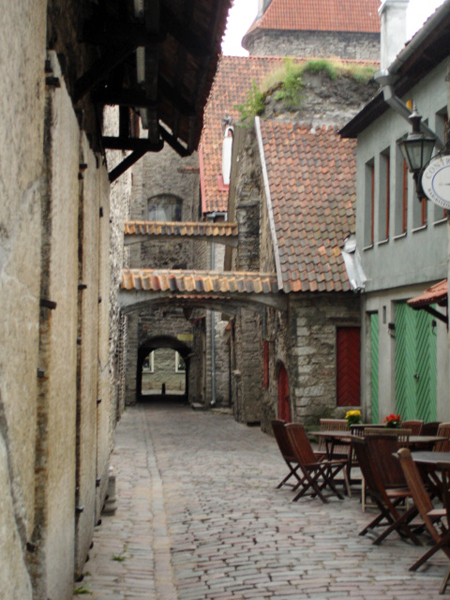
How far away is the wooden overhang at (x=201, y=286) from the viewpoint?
18281 mm

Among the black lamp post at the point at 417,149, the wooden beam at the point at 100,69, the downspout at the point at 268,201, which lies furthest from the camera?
the downspout at the point at 268,201

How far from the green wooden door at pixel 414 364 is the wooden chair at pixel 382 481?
5513mm

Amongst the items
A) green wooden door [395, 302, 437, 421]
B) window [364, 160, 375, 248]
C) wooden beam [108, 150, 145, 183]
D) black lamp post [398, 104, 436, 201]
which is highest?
window [364, 160, 375, 248]

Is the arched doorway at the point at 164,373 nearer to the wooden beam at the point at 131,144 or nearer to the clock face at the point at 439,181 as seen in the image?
the clock face at the point at 439,181

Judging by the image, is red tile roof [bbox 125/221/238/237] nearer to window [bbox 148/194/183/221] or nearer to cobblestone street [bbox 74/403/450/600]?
cobblestone street [bbox 74/403/450/600]

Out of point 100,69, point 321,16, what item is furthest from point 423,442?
point 321,16

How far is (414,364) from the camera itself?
47.7 feet

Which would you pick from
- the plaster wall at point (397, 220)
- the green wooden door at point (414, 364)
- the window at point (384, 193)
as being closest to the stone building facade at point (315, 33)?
the plaster wall at point (397, 220)

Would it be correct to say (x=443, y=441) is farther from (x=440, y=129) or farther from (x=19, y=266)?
(x=19, y=266)

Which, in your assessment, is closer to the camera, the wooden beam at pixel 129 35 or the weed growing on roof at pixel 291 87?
the wooden beam at pixel 129 35

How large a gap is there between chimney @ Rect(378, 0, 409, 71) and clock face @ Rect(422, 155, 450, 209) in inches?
369

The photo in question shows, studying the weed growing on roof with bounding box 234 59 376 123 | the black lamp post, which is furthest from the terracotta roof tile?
the black lamp post

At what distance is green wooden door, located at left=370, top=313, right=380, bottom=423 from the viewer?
56.3 ft

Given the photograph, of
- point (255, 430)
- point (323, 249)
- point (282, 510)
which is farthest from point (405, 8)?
point (282, 510)
